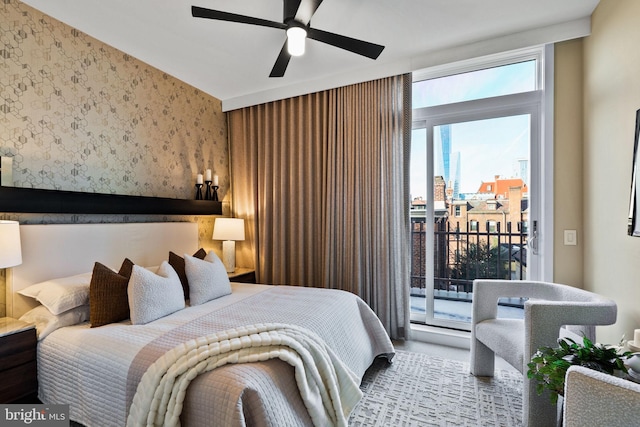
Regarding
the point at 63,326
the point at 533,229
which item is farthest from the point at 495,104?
the point at 63,326

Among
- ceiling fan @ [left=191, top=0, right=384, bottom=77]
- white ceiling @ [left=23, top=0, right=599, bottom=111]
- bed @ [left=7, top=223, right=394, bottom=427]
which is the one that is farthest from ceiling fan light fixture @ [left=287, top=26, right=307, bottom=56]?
bed @ [left=7, top=223, right=394, bottom=427]

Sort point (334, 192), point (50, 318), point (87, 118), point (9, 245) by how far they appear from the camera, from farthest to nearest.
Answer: point (334, 192) < point (87, 118) < point (50, 318) < point (9, 245)

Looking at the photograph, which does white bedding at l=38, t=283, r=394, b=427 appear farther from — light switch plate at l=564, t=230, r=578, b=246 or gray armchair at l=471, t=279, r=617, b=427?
light switch plate at l=564, t=230, r=578, b=246

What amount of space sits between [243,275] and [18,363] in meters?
1.93

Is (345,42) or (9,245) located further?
(345,42)

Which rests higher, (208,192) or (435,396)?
(208,192)

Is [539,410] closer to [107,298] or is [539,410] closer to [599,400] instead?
[599,400]

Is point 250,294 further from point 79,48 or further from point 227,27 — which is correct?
point 79,48

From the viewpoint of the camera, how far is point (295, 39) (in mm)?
1910

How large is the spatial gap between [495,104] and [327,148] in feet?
5.34

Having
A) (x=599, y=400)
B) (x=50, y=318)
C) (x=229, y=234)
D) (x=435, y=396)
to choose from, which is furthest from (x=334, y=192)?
(x=599, y=400)

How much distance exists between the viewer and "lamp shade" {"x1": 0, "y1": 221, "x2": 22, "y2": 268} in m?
1.65

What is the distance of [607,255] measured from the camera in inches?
77.5

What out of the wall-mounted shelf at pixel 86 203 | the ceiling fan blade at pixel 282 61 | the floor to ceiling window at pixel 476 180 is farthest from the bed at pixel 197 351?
the ceiling fan blade at pixel 282 61
